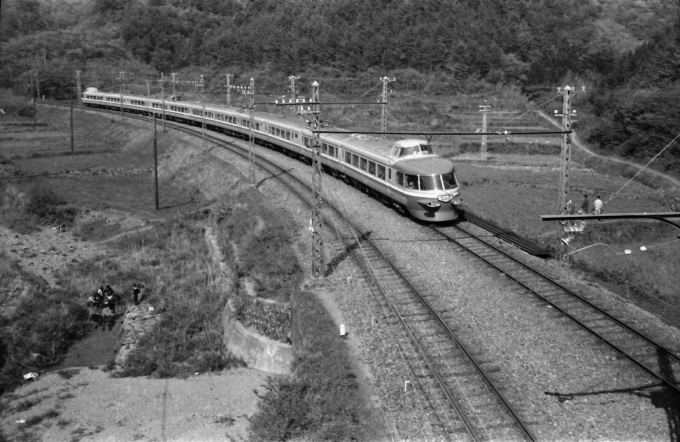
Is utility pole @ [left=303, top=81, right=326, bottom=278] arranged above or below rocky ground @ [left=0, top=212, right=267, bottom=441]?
above

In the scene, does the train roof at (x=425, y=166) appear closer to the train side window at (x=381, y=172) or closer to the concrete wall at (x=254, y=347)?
the train side window at (x=381, y=172)

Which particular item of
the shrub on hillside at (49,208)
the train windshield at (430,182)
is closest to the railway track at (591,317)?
the train windshield at (430,182)

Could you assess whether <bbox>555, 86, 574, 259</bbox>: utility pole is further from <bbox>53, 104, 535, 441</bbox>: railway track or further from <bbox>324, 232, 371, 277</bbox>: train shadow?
<bbox>324, 232, 371, 277</bbox>: train shadow

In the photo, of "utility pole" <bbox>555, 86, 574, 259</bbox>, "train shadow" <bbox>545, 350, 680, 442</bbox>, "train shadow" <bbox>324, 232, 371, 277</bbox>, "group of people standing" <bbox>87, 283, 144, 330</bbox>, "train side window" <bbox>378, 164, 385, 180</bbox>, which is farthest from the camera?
"train side window" <bbox>378, 164, 385, 180</bbox>

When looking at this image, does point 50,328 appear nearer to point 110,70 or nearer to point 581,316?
point 581,316

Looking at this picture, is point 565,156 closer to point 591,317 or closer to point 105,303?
point 591,317

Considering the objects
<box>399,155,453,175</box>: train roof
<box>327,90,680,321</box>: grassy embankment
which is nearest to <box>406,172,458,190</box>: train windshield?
<box>399,155,453,175</box>: train roof

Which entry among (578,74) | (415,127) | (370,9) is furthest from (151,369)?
(370,9)
